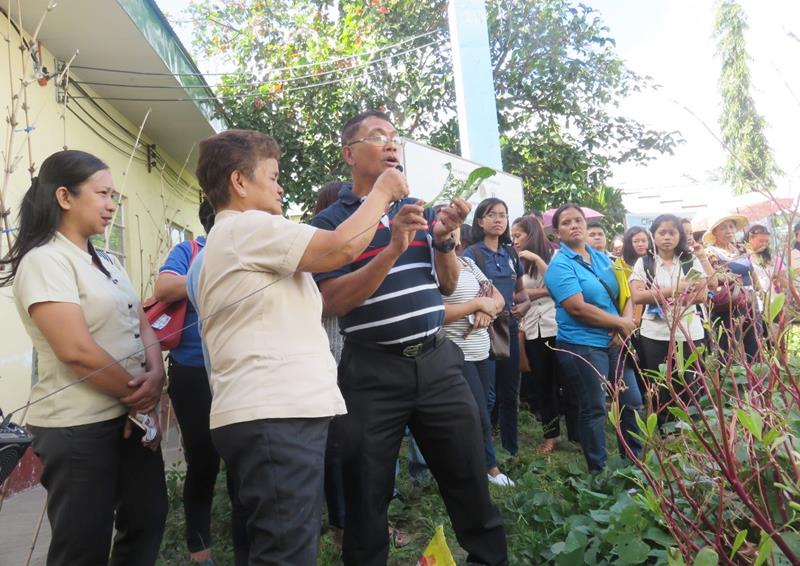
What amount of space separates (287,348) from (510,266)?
3.16 m

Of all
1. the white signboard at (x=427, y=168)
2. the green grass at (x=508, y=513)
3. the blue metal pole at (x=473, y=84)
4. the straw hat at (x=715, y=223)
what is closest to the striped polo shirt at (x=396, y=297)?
the green grass at (x=508, y=513)

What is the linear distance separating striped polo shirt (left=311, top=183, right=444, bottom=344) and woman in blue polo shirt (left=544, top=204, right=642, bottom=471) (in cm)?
150

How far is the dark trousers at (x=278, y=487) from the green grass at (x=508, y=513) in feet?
4.52

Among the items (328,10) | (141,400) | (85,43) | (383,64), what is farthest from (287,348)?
(328,10)

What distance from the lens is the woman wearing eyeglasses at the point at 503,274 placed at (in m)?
4.72

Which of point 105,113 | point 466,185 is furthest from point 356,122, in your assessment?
point 105,113

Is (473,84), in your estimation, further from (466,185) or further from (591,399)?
(466,185)

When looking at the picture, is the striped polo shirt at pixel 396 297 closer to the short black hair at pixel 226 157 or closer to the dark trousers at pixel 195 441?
the short black hair at pixel 226 157

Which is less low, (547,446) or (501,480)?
(501,480)

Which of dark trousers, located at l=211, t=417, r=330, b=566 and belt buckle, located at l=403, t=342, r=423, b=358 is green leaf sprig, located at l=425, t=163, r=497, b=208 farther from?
dark trousers, located at l=211, t=417, r=330, b=566

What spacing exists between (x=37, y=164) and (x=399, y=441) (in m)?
4.74

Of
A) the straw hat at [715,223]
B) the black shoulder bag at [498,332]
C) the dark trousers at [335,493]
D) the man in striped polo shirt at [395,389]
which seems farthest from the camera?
the straw hat at [715,223]

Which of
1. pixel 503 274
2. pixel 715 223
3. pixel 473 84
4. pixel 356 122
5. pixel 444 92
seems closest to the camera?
pixel 356 122

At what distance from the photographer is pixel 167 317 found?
2.96 metres
